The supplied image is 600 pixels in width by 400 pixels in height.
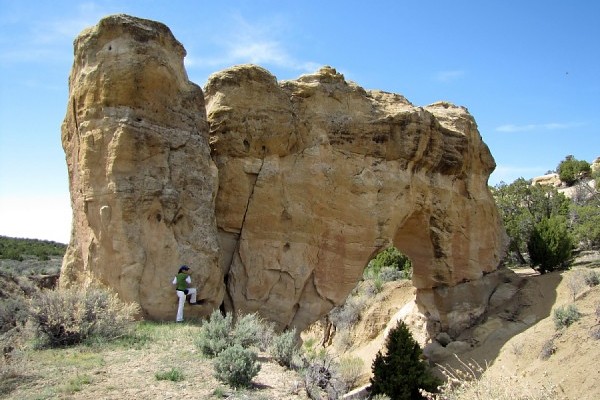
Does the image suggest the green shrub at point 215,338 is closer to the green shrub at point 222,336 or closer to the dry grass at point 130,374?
the green shrub at point 222,336

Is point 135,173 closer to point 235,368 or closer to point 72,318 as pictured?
point 72,318

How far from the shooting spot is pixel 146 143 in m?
10.4

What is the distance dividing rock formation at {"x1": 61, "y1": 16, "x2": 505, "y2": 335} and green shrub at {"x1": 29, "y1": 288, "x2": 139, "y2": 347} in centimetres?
162

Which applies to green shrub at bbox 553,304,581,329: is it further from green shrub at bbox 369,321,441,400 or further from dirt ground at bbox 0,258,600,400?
green shrub at bbox 369,321,441,400

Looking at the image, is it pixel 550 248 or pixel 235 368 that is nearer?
pixel 235 368

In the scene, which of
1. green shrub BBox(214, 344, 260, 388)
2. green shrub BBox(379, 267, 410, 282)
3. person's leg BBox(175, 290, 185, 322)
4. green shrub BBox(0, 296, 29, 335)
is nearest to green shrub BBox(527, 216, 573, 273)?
green shrub BBox(379, 267, 410, 282)

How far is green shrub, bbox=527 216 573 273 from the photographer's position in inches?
766

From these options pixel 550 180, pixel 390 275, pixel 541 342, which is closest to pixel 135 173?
pixel 541 342

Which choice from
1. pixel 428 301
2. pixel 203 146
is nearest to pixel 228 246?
pixel 203 146

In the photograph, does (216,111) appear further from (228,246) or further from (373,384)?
(373,384)

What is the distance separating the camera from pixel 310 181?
1344 centimetres

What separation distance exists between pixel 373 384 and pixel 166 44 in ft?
29.1

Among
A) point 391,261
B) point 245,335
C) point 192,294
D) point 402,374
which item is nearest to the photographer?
point 245,335

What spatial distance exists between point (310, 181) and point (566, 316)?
797 centimetres
